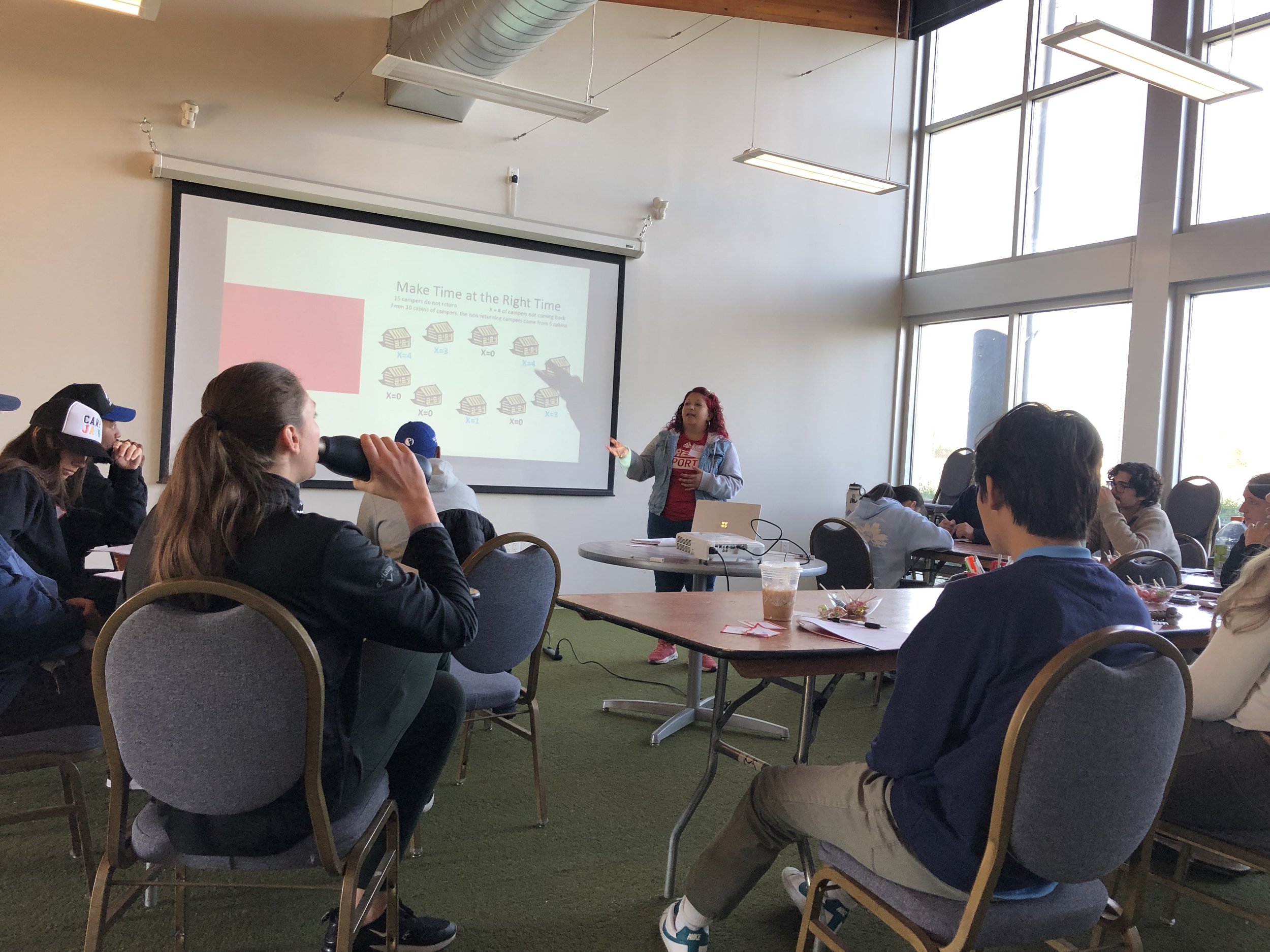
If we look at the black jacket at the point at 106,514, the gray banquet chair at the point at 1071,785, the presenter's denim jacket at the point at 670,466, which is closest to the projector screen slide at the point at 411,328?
the presenter's denim jacket at the point at 670,466

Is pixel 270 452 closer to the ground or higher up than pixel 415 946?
higher up

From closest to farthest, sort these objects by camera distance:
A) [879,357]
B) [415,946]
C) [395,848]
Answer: [395,848]
[415,946]
[879,357]

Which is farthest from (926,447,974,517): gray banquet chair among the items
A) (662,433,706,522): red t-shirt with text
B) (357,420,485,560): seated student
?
(357,420,485,560): seated student

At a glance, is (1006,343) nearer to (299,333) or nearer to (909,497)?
(909,497)

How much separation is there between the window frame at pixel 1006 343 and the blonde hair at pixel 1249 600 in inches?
155

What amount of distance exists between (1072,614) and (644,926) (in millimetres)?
1208

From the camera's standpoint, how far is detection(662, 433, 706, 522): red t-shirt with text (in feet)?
14.9

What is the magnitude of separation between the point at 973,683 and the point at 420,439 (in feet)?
7.12

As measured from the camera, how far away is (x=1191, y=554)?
4.61 meters

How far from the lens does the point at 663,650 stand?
4520mm

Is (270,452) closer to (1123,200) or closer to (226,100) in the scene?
(226,100)

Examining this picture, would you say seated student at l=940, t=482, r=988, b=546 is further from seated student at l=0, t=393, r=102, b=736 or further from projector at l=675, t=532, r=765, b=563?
seated student at l=0, t=393, r=102, b=736

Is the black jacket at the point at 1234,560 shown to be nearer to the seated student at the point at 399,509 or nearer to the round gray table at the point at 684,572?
the round gray table at the point at 684,572

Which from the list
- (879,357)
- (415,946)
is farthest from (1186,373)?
(415,946)
